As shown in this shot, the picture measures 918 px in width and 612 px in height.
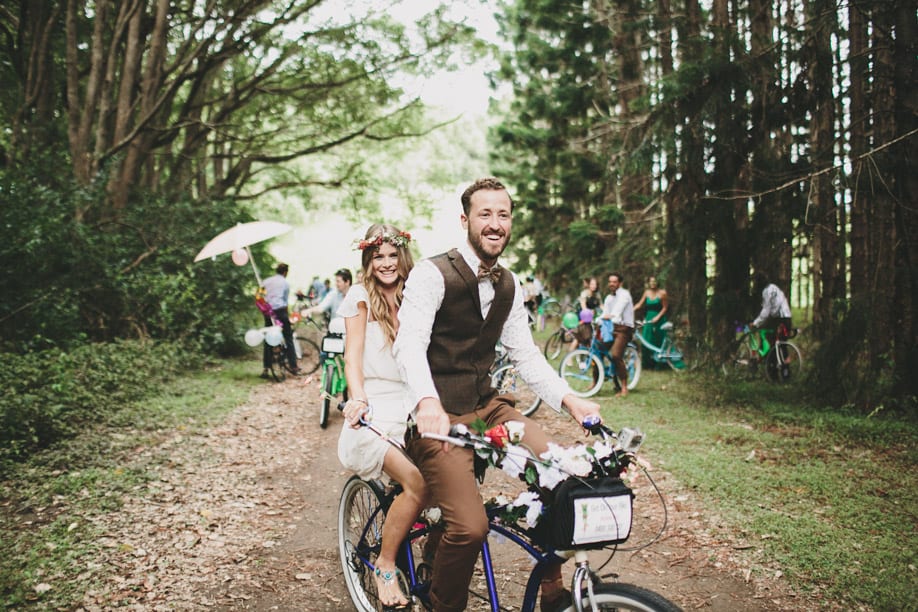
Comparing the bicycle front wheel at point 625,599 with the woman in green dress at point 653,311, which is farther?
the woman in green dress at point 653,311

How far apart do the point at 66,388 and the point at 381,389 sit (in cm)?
576

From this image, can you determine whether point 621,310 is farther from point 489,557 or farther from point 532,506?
point 532,506

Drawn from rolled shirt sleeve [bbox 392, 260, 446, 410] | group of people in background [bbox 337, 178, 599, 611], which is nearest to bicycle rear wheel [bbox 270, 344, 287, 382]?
group of people in background [bbox 337, 178, 599, 611]

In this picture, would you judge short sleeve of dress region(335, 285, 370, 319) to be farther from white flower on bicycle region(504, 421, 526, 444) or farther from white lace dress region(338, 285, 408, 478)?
white flower on bicycle region(504, 421, 526, 444)

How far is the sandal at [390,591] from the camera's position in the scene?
292 cm

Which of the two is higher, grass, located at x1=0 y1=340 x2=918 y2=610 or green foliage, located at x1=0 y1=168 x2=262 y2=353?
green foliage, located at x1=0 y1=168 x2=262 y2=353

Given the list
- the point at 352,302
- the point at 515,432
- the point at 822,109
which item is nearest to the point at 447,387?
the point at 515,432

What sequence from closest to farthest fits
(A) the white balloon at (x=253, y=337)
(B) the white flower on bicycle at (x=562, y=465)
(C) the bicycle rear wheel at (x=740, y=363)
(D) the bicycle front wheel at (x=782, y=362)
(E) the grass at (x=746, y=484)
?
1. (B) the white flower on bicycle at (x=562, y=465)
2. (E) the grass at (x=746, y=484)
3. (C) the bicycle rear wheel at (x=740, y=363)
4. (A) the white balloon at (x=253, y=337)
5. (D) the bicycle front wheel at (x=782, y=362)

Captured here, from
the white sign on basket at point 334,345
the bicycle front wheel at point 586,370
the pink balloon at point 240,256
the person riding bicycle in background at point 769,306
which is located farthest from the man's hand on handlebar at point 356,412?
the pink balloon at point 240,256

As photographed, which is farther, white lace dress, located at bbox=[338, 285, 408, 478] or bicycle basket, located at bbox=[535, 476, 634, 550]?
white lace dress, located at bbox=[338, 285, 408, 478]

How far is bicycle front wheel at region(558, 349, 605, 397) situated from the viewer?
32.7 ft

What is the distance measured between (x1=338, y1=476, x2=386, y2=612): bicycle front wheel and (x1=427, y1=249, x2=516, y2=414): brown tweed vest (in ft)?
2.60

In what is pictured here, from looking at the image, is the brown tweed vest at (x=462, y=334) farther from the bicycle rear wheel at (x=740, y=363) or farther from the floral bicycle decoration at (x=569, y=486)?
the bicycle rear wheel at (x=740, y=363)

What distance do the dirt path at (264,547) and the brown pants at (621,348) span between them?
3.96m
